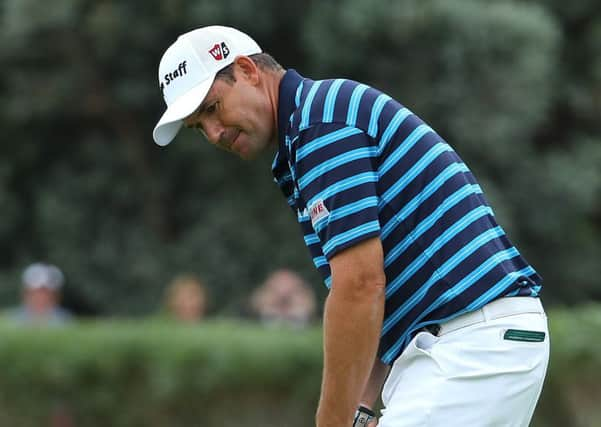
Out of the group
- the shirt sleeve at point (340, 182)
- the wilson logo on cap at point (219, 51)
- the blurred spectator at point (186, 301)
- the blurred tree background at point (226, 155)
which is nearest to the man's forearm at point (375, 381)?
the shirt sleeve at point (340, 182)

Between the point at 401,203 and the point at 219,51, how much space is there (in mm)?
773

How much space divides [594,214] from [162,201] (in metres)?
5.94

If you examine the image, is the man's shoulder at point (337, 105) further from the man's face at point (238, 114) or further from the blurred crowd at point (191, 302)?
the blurred crowd at point (191, 302)

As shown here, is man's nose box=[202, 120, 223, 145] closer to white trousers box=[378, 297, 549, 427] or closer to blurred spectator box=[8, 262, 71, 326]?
white trousers box=[378, 297, 549, 427]

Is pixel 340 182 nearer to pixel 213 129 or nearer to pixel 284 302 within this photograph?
pixel 213 129

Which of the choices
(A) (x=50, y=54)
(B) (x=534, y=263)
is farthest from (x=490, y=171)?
(A) (x=50, y=54)

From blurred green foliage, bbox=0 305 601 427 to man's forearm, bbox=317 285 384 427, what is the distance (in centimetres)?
452

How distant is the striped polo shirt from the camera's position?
3596 millimetres

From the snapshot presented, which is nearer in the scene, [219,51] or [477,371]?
[477,371]

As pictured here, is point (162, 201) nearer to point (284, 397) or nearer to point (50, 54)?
point (50, 54)

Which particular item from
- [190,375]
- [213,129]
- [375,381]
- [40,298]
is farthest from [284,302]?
[213,129]

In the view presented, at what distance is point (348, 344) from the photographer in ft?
11.7

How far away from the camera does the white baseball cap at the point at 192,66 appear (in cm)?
386

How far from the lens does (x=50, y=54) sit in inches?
615
